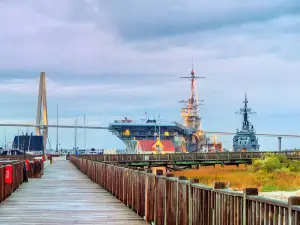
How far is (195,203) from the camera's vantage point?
1210 centimetres

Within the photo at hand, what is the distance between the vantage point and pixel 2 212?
21109 mm

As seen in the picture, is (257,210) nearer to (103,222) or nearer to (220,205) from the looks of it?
(220,205)

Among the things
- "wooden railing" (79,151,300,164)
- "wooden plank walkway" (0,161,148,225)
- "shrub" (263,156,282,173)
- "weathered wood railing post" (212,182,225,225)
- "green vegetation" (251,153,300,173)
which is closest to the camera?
"weathered wood railing post" (212,182,225,225)

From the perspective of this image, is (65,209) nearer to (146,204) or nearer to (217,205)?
(146,204)

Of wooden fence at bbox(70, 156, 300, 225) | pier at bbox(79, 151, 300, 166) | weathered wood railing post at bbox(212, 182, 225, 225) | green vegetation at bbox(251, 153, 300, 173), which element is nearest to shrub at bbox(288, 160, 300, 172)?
green vegetation at bbox(251, 153, 300, 173)

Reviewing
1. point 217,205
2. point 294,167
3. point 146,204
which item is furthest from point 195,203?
point 294,167

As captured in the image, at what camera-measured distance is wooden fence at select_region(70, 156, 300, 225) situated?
26.6 feet

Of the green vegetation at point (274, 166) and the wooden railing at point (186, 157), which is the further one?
the wooden railing at point (186, 157)

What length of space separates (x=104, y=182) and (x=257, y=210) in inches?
1004

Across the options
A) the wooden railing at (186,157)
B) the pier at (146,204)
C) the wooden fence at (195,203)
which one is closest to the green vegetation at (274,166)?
the wooden railing at (186,157)

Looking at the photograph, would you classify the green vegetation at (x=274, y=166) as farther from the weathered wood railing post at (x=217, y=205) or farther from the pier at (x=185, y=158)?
the weathered wood railing post at (x=217, y=205)

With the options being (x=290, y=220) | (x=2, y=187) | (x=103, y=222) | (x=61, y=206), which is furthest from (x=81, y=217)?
(x=290, y=220)

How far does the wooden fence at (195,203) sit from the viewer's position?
26.6 ft

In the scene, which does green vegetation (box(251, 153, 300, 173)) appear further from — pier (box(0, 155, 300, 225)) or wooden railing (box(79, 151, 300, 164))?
pier (box(0, 155, 300, 225))
